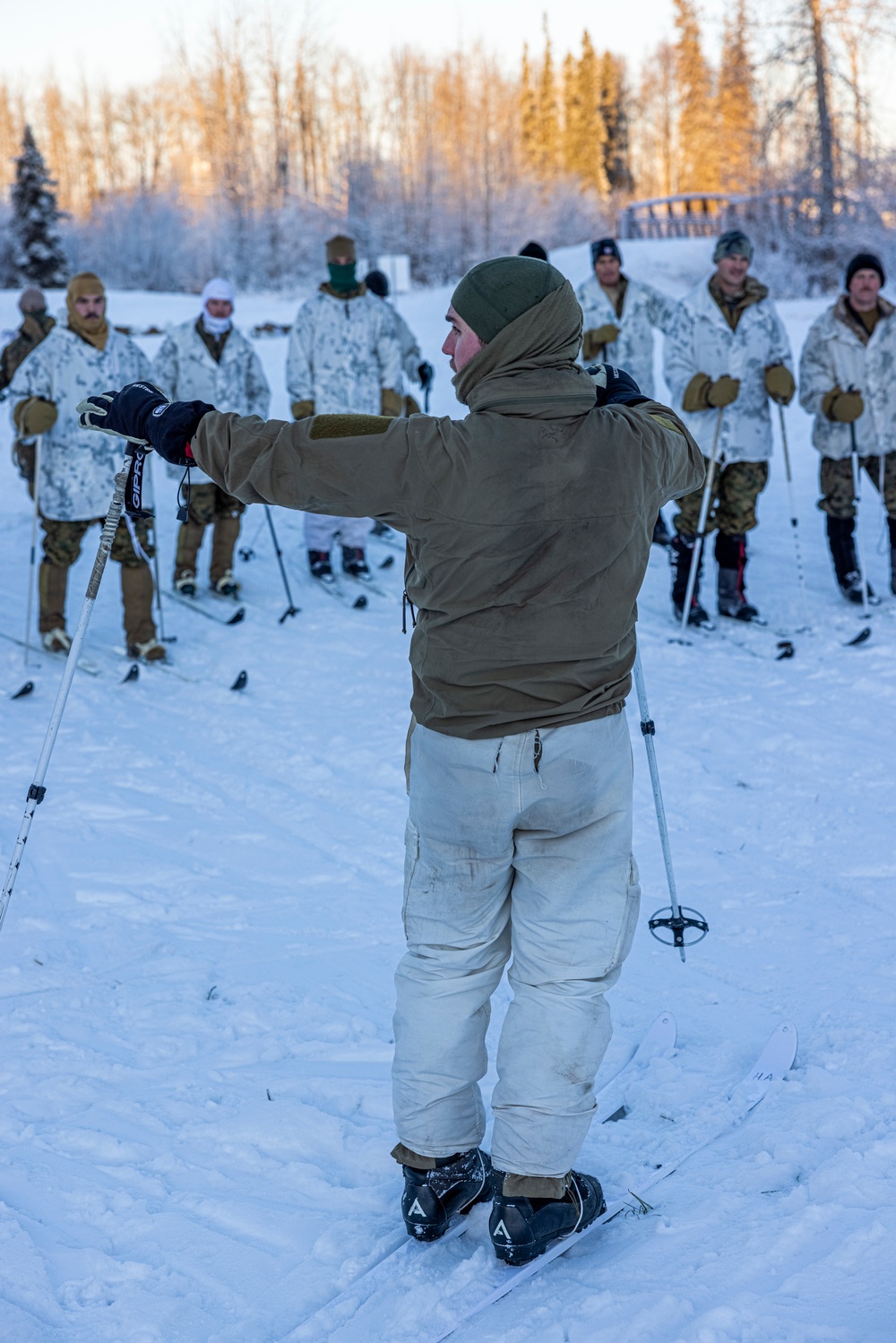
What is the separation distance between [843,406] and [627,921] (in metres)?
5.42

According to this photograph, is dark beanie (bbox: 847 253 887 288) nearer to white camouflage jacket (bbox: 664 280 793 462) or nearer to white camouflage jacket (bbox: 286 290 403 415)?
white camouflage jacket (bbox: 664 280 793 462)

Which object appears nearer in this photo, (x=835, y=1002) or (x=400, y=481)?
(x=400, y=481)

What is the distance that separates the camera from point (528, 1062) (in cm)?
219

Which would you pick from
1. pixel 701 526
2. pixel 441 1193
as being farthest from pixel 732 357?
pixel 441 1193

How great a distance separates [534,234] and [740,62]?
482 inches

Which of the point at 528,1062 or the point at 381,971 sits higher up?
the point at 528,1062

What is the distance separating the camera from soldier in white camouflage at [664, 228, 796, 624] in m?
6.77

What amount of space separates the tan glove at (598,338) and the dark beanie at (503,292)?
19.4ft

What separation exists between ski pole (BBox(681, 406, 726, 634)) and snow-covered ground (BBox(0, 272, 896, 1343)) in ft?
1.04

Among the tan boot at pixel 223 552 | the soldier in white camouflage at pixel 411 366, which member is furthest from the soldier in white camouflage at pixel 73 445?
the soldier in white camouflage at pixel 411 366

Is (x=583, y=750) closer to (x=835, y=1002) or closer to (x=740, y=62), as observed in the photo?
(x=835, y=1002)

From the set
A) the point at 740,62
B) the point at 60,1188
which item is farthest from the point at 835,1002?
the point at 740,62

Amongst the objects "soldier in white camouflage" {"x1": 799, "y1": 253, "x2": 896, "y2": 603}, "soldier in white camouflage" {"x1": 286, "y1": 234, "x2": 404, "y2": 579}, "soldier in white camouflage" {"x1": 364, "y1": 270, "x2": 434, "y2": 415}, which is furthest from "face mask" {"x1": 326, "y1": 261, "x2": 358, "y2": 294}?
"soldier in white camouflage" {"x1": 799, "y1": 253, "x2": 896, "y2": 603}

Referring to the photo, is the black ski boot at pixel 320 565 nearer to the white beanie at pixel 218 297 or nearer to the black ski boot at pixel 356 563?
the black ski boot at pixel 356 563
